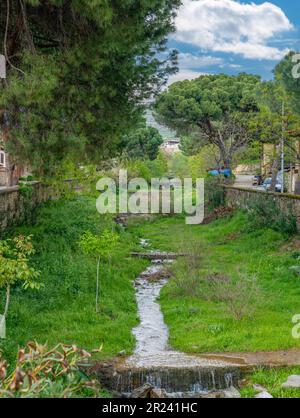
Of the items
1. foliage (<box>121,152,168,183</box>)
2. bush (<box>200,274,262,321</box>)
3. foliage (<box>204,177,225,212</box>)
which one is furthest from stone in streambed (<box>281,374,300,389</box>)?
foliage (<box>121,152,168,183</box>)

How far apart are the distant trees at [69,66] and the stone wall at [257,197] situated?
8178 millimetres

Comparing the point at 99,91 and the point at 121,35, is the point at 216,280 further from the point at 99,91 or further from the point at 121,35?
the point at 121,35

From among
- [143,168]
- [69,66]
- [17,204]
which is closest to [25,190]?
[17,204]

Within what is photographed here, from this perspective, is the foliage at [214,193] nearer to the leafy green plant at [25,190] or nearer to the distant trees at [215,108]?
the distant trees at [215,108]

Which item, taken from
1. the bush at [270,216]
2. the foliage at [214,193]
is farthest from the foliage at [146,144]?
the bush at [270,216]

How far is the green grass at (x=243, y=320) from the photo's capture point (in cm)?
991

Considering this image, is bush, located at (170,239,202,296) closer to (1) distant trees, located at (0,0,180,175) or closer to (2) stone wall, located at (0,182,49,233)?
(1) distant trees, located at (0,0,180,175)

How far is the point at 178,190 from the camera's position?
1540 inches

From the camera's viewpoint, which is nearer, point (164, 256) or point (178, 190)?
point (164, 256)

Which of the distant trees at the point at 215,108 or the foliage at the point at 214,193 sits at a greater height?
the distant trees at the point at 215,108

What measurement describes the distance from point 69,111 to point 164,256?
949 cm

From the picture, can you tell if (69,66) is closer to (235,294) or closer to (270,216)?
(235,294)

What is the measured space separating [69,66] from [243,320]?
269 inches

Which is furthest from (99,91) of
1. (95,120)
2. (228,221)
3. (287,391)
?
(228,221)
